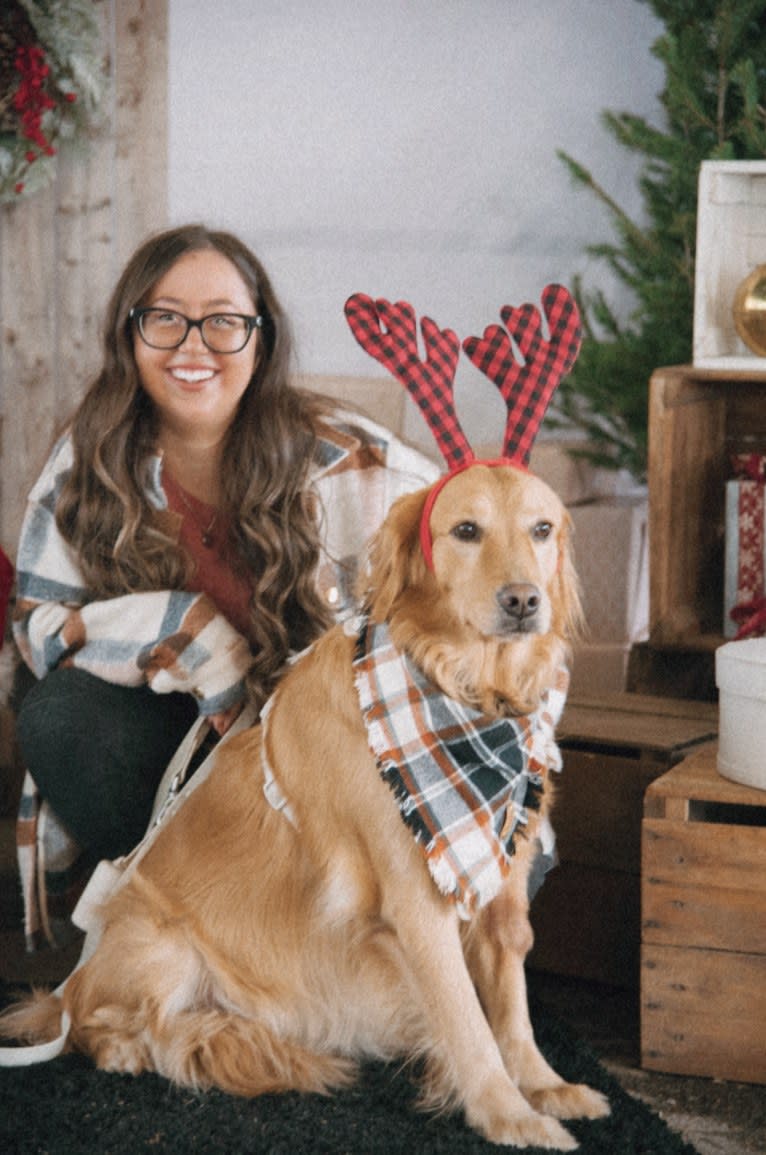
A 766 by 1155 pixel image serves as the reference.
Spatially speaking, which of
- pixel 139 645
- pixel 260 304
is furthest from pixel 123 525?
pixel 260 304

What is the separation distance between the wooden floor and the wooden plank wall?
1.66 meters

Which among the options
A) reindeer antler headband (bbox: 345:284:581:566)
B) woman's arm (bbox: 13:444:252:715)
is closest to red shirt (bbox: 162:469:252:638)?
woman's arm (bbox: 13:444:252:715)

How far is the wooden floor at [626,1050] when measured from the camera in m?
1.74

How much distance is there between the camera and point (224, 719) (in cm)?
202

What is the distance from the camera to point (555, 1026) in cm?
199

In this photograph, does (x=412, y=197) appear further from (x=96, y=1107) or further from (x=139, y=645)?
(x=96, y=1107)

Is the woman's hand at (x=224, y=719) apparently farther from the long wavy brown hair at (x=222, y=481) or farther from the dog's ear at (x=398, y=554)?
the dog's ear at (x=398, y=554)

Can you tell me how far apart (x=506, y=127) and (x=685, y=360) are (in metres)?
1.03

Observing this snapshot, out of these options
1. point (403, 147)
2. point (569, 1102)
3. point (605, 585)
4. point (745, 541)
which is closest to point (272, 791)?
point (569, 1102)

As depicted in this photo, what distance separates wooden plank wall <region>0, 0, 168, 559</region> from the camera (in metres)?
3.77

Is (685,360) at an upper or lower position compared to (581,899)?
upper

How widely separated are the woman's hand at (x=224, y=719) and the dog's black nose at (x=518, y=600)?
1.98ft

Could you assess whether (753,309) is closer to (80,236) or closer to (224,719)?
(224,719)

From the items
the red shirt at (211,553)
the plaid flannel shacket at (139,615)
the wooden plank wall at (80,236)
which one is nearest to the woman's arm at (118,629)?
the plaid flannel shacket at (139,615)
